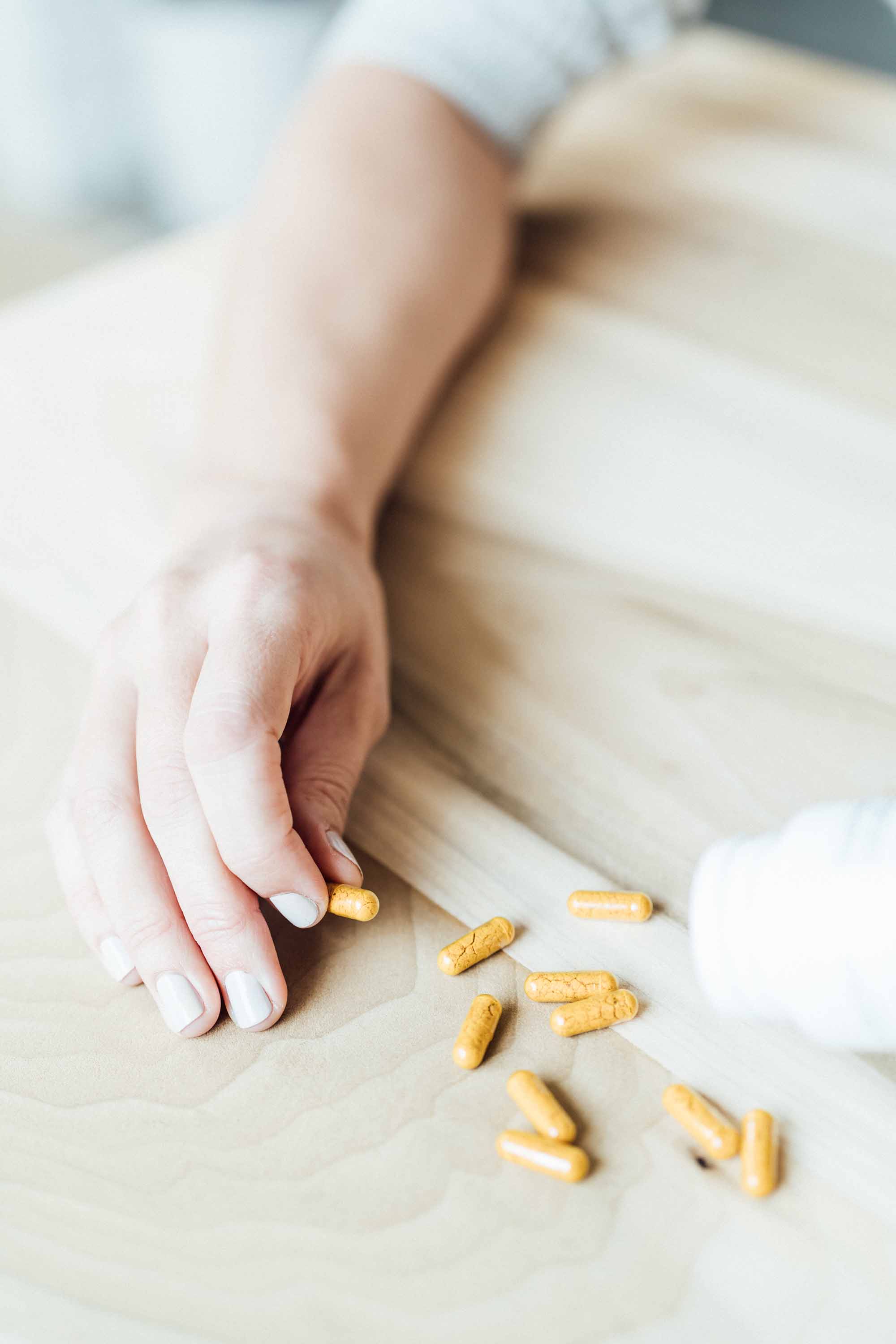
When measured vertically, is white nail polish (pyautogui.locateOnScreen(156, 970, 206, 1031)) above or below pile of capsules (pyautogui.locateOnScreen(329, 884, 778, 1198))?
below

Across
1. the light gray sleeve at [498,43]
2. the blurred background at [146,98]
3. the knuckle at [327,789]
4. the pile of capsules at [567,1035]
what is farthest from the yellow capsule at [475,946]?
the blurred background at [146,98]

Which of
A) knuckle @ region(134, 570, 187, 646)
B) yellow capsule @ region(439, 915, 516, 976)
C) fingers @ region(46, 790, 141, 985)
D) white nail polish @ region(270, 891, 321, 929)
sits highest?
knuckle @ region(134, 570, 187, 646)

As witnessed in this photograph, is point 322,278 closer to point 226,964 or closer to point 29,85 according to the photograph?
point 226,964

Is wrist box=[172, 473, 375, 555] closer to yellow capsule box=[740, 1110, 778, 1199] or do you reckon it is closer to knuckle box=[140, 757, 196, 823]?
knuckle box=[140, 757, 196, 823]

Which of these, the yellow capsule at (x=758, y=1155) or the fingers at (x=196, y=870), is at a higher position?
the yellow capsule at (x=758, y=1155)

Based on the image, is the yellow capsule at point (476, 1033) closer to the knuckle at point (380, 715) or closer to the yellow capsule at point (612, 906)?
the yellow capsule at point (612, 906)

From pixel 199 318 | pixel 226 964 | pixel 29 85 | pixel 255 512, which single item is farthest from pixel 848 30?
pixel 226 964

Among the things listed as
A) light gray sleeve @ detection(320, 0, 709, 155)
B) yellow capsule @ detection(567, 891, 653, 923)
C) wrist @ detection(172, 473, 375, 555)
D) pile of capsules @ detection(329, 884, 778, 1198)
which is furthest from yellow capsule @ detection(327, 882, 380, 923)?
light gray sleeve @ detection(320, 0, 709, 155)
